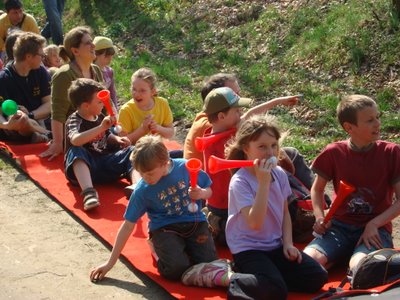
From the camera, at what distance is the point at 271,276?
3.90 meters

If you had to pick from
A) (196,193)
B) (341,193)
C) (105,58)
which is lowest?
(196,193)

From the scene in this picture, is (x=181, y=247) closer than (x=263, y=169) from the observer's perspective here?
No

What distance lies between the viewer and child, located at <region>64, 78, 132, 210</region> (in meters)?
5.54

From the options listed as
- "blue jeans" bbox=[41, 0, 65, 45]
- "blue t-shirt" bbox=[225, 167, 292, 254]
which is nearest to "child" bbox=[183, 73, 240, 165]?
"blue t-shirt" bbox=[225, 167, 292, 254]

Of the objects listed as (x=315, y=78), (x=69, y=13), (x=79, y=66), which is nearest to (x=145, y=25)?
(x=69, y=13)

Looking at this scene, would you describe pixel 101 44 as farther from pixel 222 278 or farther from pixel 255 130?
pixel 222 278

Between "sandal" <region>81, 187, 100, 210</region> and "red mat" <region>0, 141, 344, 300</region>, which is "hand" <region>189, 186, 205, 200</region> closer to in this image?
"red mat" <region>0, 141, 344, 300</region>

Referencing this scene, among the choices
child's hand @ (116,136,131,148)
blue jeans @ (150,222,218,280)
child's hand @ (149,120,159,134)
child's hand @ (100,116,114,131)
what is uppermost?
child's hand @ (100,116,114,131)

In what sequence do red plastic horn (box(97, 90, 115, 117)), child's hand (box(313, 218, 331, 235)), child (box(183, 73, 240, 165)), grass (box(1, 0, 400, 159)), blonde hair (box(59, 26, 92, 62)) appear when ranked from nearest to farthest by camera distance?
1. child's hand (box(313, 218, 331, 235))
2. child (box(183, 73, 240, 165))
3. red plastic horn (box(97, 90, 115, 117))
4. blonde hair (box(59, 26, 92, 62))
5. grass (box(1, 0, 400, 159))

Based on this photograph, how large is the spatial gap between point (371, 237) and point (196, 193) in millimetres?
1048

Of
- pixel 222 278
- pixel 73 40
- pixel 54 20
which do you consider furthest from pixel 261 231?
pixel 54 20

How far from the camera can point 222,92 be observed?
4.71 m

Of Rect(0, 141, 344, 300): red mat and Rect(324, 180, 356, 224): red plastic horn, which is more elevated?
Rect(324, 180, 356, 224): red plastic horn

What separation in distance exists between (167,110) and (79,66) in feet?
3.14
